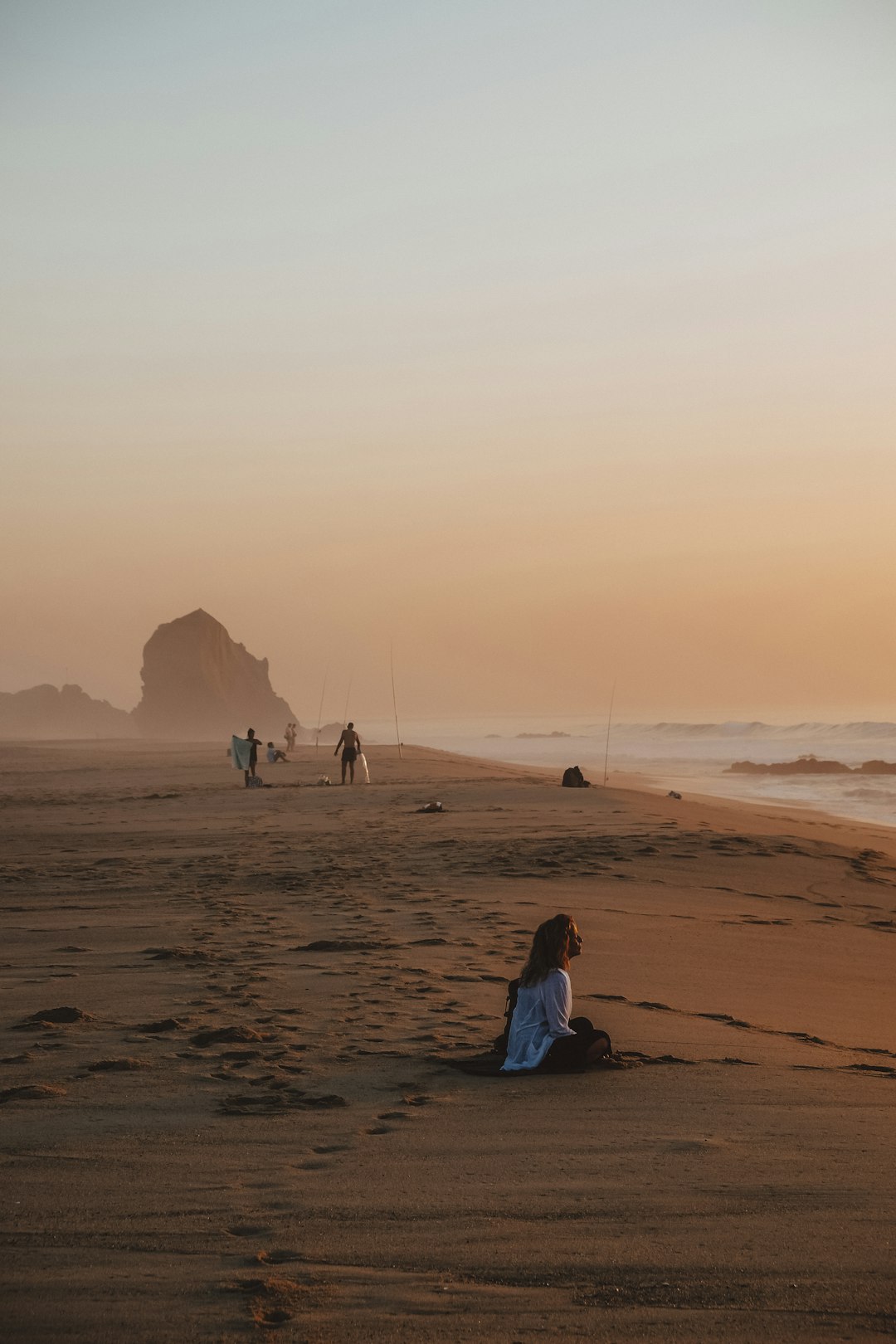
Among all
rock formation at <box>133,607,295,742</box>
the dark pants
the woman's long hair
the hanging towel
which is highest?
rock formation at <box>133,607,295,742</box>

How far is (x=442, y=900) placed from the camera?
33.4ft

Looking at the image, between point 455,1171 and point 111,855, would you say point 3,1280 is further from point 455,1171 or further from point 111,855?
point 111,855

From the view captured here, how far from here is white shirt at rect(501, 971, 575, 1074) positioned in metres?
5.34

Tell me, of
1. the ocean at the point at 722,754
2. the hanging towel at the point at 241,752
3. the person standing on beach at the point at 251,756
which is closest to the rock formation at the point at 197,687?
the ocean at the point at 722,754

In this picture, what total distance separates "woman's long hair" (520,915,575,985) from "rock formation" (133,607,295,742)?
100806mm

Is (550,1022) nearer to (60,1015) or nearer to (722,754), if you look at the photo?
(60,1015)

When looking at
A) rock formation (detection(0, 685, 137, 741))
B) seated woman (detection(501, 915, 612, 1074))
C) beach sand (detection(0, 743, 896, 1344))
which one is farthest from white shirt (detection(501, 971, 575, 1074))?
rock formation (detection(0, 685, 137, 741))

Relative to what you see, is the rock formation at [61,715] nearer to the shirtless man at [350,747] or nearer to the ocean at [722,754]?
the ocean at [722,754]

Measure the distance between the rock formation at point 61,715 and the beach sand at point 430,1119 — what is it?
4582 inches

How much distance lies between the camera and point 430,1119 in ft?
15.0

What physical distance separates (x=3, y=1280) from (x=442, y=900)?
7.20 metres

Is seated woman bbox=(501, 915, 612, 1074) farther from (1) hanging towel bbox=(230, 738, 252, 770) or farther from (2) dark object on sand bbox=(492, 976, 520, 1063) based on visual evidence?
Result: (1) hanging towel bbox=(230, 738, 252, 770)

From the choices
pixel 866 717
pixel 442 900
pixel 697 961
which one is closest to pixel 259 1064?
pixel 697 961

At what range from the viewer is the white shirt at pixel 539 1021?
5.34 metres
